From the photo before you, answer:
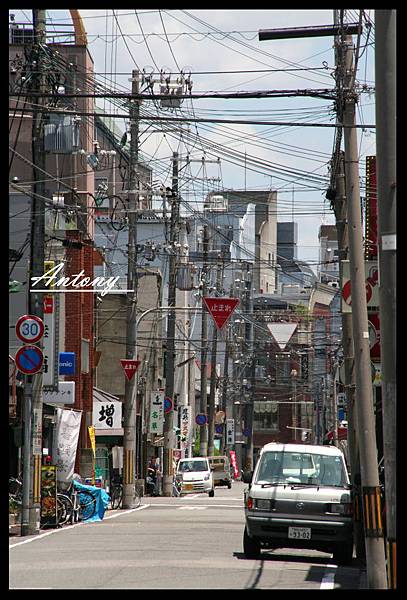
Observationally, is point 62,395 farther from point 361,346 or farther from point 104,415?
point 361,346

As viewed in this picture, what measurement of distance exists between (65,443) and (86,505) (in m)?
1.70

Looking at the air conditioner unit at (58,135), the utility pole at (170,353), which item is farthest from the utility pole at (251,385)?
the air conditioner unit at (58,135)

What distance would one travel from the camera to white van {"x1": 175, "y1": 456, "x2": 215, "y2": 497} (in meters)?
55.4

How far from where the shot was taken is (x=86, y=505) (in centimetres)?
3123

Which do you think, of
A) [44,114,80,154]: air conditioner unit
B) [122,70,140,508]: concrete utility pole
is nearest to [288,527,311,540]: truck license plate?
[44,114,80,154]: air conditioner unit

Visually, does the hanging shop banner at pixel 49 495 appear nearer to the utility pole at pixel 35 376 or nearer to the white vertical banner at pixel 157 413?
the utility pole at pixel 35 376

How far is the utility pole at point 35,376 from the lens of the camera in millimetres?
25906

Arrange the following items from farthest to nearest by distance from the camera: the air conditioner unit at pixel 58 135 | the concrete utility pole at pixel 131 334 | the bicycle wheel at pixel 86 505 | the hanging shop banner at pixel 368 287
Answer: the concrete utility pole at pixel 131 334, the bicycle wheel at pixel 86 505, the air conditioner unit at pixel 58 135, the hanging shop banner at pixel 368 287

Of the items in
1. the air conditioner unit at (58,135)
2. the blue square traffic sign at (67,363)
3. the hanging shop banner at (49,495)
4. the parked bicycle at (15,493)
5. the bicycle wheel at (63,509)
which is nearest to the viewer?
the hanging shop banner at (49,495)

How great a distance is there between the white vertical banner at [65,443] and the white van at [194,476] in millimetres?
21873

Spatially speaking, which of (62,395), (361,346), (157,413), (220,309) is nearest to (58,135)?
(220,309)

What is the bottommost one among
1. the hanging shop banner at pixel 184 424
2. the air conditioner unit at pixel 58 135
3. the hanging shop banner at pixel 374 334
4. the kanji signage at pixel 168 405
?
the hanging shop banner at pixel 184 424
